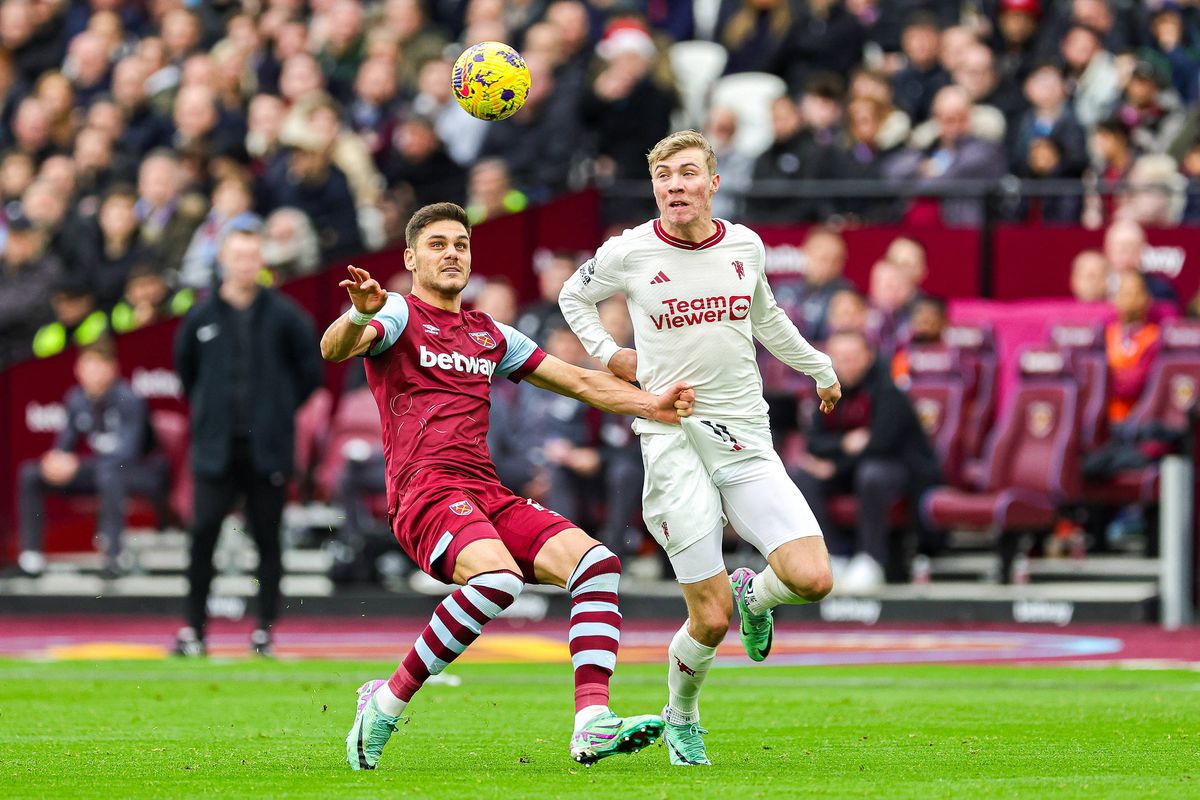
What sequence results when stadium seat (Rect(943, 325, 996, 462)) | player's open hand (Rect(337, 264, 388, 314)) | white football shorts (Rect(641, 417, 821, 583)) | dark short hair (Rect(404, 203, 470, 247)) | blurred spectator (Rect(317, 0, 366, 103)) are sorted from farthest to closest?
blurred spectator (Rect(317, 0, 366, 103)), stadium seat (Rect(943, 325, 996, 462)), white football shorts (Rect(641, 417, 821, 583)), dark short hair (Rect(404, 203, 470, 247)), player's open hand (Rect(337, 264, 388, 314))

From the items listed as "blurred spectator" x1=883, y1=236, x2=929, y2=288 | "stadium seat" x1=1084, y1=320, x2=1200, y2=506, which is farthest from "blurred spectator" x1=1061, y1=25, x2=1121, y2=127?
"stadium seat" x1=1084, y1=320, x2=1200, y2=506

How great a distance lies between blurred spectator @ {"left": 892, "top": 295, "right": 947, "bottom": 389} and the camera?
16.6 m

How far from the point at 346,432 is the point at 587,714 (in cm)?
1065

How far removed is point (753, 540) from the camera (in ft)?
28.7

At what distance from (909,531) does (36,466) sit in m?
7.64

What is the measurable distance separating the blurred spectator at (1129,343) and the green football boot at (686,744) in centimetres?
887

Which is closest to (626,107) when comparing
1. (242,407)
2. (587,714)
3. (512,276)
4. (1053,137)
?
(512,276)

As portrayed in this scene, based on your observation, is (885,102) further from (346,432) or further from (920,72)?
(346,432)

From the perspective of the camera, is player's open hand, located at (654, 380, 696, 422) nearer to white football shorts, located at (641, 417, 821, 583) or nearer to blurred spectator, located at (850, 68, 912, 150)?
white football shorts, located at (641, 417, 821, 583)

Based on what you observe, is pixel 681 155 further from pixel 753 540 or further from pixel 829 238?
pixel 829 238

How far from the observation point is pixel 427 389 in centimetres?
817

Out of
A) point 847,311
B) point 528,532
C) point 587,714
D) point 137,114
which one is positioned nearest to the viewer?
point 587,714

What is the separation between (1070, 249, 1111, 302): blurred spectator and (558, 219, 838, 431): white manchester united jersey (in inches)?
341

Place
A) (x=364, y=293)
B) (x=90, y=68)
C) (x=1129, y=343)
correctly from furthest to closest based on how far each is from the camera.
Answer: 1. (x=90, y=68)
2. (x=1129, y=343)
3. (x=364, y=293)
